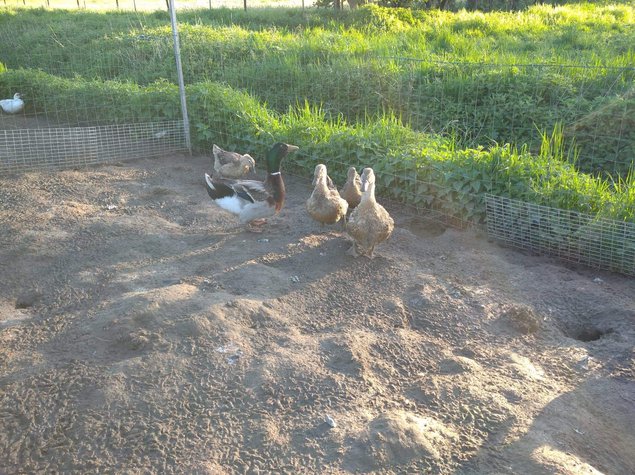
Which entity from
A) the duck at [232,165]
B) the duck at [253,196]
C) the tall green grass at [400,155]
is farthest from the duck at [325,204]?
the duck at [232,165]

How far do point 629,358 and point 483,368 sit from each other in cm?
108

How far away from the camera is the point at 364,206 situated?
5.23 m

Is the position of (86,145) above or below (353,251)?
above

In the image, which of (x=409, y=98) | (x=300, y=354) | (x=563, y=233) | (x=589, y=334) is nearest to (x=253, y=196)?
(x=300, y=354)

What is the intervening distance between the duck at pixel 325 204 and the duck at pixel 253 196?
0.46 meters

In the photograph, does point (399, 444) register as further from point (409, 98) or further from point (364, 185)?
point (409, 98)

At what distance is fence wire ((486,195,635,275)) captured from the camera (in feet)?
17.3

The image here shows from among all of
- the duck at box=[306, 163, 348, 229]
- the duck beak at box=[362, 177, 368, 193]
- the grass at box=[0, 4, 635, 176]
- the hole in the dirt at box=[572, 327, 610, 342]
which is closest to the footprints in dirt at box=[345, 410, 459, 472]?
the hole in the dirt at box=[572, 327, 610, 342]

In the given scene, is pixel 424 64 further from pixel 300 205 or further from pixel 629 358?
pixel 629 358

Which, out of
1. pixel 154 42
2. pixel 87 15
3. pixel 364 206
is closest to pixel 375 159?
pixel 364 206

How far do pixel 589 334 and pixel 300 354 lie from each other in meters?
2.31

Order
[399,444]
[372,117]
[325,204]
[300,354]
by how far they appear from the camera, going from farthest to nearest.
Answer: [372,117]
[325,204]
[300,354]
[399,444]

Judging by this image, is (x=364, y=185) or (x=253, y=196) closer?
(x=364, y=185)

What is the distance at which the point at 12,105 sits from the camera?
35.4ft
